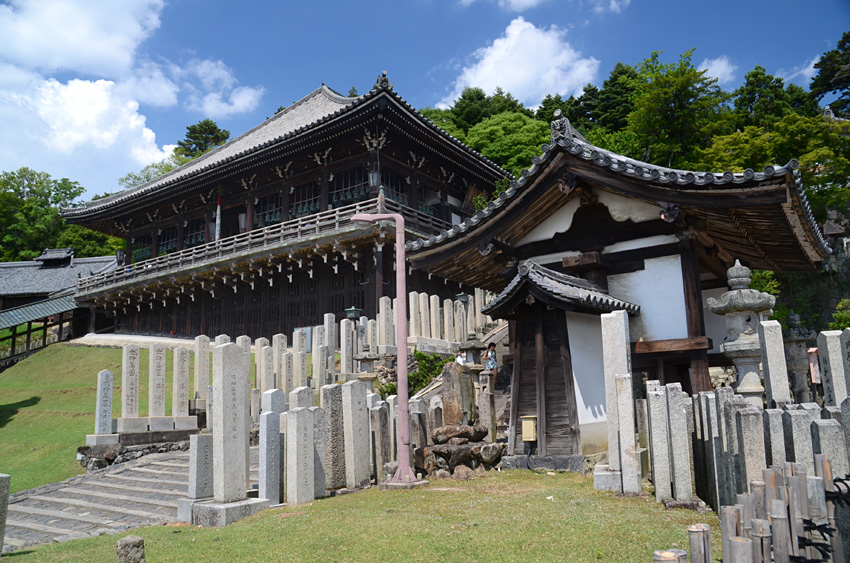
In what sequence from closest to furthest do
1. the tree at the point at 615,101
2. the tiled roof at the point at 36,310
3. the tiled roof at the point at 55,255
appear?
the tiled roof at the point at 36,310 → the tree at the point at 615,101 → the tiled roof at the point at 55,255

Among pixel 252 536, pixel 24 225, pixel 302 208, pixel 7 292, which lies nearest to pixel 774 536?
pixel 252 536

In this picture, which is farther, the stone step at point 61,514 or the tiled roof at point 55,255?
the tiled roof at point 55,255

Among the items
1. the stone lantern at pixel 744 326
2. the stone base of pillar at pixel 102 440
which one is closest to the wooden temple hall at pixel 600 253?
the stone lantern at pixel 744 326

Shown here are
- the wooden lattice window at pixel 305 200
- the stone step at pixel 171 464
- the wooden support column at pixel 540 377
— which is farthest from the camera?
the wooden lattice window at pixel 305 200

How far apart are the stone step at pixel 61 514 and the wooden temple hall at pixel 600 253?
19.7 feet

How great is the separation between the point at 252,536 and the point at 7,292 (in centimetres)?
4258

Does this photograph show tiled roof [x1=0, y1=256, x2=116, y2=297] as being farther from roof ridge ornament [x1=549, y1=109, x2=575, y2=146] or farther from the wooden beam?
the wooden beam

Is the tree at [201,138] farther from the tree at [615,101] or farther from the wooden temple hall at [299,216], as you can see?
the tree at [615,101]

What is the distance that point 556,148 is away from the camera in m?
A: 9.93

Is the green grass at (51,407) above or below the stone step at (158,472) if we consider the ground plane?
above

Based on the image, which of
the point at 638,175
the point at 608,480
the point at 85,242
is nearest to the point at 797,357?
the point at 638,175

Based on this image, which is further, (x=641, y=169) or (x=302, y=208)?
(x=302, y=208)

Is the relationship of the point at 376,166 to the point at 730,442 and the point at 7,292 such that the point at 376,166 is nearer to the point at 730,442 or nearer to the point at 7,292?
the point at 730,442

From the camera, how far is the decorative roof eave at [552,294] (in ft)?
28.5
